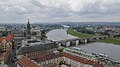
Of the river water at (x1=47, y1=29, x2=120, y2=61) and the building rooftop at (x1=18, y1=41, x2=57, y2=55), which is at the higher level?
the building rooftop at (x1=18, y1=41, x2=57, y2=55)

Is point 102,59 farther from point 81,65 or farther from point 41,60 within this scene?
point 41,60

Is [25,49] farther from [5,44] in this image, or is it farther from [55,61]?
[5,44]

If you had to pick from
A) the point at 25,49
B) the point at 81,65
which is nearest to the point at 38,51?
the point at 25,49

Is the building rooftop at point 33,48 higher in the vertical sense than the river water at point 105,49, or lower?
higher

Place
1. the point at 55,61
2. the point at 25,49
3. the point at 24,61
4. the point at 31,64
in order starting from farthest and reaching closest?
the point at 25,49 < the point at 55,61 < the point at 24,61 < the point at 31,64

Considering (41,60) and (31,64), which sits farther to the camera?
(41,60)

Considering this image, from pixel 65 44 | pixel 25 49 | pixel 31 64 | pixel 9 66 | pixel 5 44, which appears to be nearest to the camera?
pixel 31 64

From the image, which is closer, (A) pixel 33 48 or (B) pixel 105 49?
(A) pixel 33 48

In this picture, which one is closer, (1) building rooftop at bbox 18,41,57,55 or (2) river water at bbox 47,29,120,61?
(1) building rooftop at bbox 18,41,57,55

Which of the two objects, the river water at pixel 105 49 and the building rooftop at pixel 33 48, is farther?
the river water at pixel 105 49

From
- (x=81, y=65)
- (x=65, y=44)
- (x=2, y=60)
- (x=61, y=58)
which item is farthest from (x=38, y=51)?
(x=65, y=44)

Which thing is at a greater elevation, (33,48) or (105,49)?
(33,48)
